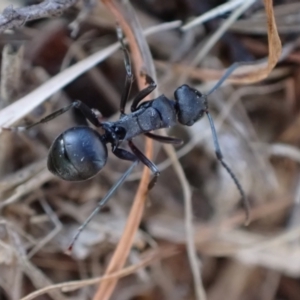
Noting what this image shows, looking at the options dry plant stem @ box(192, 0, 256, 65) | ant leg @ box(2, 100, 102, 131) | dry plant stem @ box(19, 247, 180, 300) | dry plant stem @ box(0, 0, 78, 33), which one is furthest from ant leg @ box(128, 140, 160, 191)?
dry plant stem @ box(0, 0, 78, 33)

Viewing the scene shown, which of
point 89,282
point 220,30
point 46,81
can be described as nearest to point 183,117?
point 220,30

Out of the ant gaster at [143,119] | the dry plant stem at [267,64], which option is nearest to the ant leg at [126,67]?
the ant gaster at [143,119]

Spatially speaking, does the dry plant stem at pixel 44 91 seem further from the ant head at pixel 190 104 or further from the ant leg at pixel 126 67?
the ant head at pixel 190 104

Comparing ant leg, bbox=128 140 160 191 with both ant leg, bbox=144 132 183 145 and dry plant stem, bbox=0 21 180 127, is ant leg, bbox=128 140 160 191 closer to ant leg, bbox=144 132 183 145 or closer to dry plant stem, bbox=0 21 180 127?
ant leg, bbox=144 132 183 145

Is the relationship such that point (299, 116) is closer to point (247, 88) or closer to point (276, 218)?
point (247, 88)

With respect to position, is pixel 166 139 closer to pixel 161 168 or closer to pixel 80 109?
pixel 161 168

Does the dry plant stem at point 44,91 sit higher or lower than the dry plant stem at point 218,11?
higher
